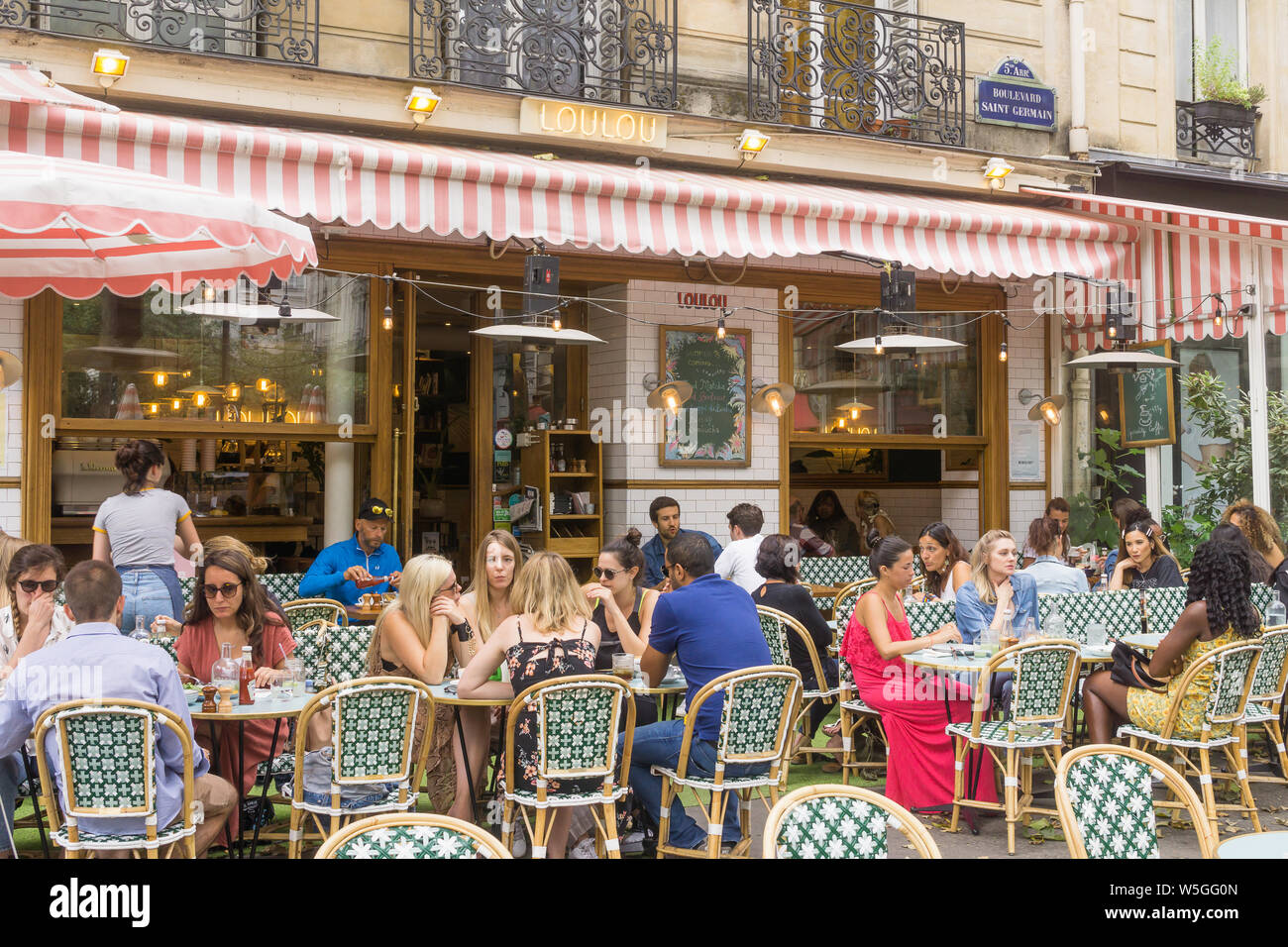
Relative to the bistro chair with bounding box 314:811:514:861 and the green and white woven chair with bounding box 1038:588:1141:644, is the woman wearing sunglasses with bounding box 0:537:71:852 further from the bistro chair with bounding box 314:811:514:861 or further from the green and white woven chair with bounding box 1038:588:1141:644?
the green and white woven chair with bounding box 1038:588:1141:644

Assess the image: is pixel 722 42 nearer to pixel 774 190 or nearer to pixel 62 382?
pixel 774 190

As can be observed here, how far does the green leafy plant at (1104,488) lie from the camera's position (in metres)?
11.4

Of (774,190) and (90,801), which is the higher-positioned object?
(774,190)

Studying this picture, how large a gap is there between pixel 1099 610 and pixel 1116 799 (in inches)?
188

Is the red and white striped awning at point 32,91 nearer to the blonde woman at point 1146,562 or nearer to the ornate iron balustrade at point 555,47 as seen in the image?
the ornate iron balustrade at point 555,47

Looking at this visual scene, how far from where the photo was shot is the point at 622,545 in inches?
252

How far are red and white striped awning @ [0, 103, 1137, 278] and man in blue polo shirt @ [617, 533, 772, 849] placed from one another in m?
3.30

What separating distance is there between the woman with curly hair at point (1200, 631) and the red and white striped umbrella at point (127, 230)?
4.37m

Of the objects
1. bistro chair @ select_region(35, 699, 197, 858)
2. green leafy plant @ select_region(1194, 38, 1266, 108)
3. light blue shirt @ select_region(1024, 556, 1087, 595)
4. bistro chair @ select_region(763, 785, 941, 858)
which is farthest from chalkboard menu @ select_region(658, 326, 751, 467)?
bistro chair @ select_region(763, 785, 941, 858)

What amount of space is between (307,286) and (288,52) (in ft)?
5.33
